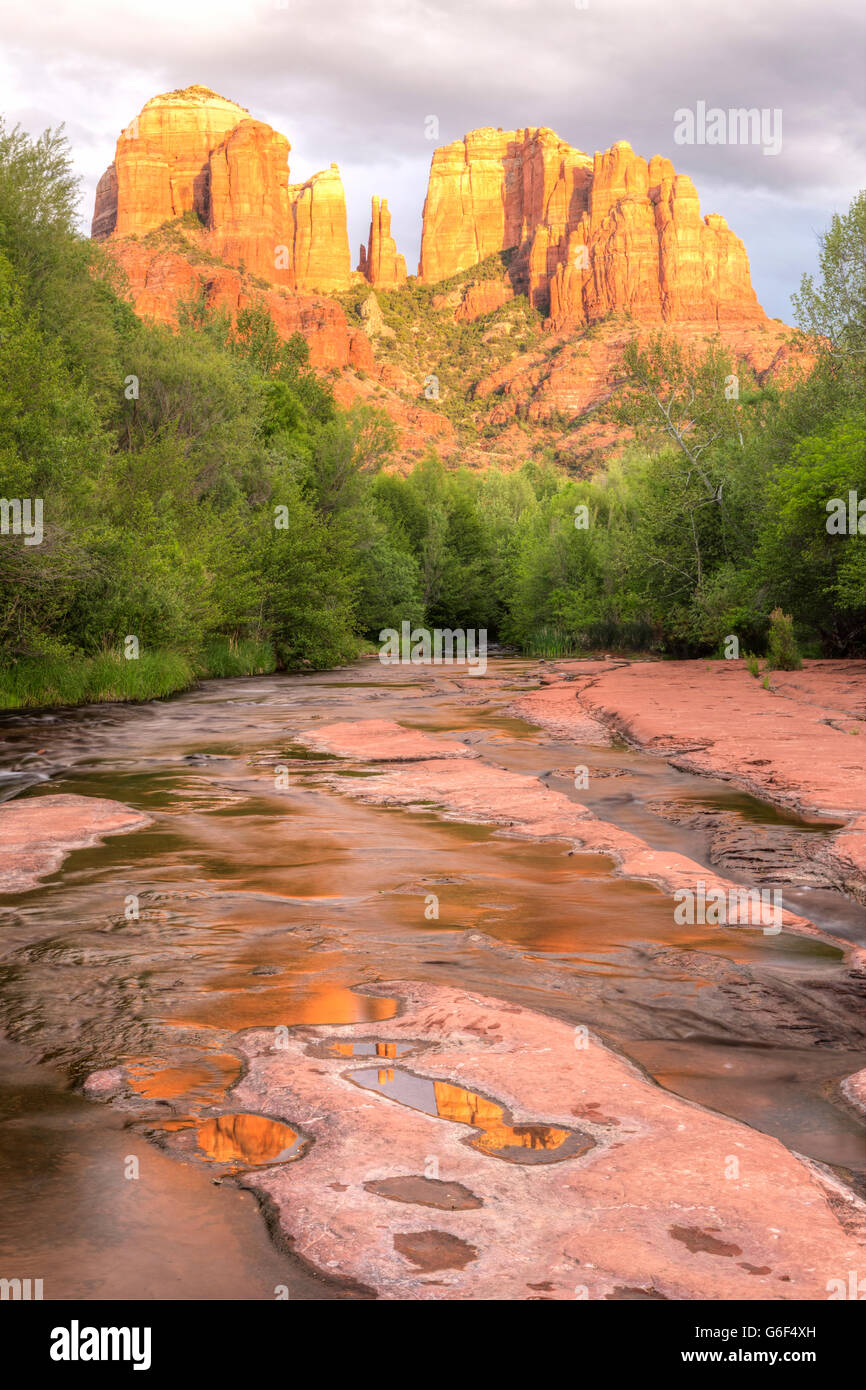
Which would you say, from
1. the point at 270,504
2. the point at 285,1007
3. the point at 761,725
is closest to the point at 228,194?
the point at 270,504

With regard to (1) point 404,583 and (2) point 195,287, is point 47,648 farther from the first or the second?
(2) point 195,287

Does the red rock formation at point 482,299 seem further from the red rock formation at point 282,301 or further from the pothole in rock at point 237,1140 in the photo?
the pothole in rock at point 237,1140

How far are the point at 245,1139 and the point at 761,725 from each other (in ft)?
39.5

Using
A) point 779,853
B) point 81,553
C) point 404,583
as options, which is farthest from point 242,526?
point 779,853

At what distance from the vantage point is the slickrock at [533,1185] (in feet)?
8.89

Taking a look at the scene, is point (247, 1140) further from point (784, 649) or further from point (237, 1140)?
point (784, 649)

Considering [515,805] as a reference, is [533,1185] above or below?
below

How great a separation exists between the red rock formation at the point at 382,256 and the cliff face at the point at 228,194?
267 inches

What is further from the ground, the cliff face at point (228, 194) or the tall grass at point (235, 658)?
the cliff face at point (228, 194)

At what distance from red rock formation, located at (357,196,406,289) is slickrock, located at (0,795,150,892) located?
184 metres

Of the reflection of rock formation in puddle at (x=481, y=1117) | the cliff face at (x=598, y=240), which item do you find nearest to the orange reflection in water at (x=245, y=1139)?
the reflection of rock formation in puddle at (x=481, y=1117)

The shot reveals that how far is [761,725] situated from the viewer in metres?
14.4

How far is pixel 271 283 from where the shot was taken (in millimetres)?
149500

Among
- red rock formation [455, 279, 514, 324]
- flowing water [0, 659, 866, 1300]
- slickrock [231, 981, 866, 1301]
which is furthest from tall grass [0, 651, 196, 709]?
red rock formation [455, 279, 514, 324]
